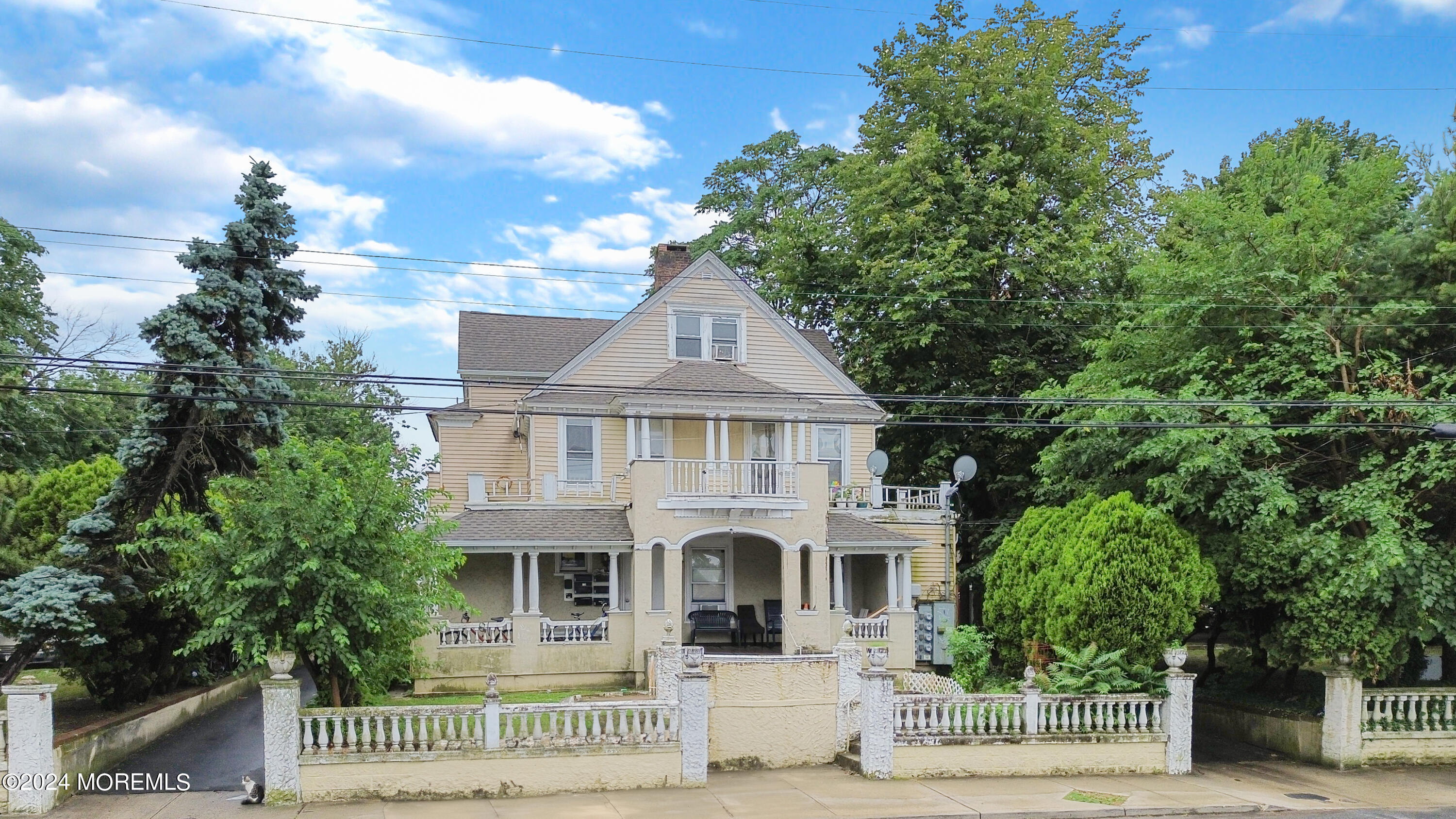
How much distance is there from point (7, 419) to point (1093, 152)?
34608 millimetres

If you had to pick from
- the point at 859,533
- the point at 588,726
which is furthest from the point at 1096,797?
the point at 859,533

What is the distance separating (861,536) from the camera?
2466 cm

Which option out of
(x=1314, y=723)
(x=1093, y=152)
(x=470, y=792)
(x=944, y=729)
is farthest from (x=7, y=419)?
(x=1314, y=723)

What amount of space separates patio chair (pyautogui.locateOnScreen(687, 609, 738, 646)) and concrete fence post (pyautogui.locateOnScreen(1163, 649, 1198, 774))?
1033cm

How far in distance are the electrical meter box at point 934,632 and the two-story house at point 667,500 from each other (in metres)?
0.68

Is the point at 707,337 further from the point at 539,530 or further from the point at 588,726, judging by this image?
the point at 588,726

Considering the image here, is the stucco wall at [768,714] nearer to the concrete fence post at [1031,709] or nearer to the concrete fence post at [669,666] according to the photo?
the concrete fence post at [669,666]

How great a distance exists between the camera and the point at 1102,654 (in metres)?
17.4

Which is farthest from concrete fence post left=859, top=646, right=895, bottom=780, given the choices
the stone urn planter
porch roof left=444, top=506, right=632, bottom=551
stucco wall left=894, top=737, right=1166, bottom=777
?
porch roof left=444, top=506, right=632, bottom=551

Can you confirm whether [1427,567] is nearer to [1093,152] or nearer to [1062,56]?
[1093,152]

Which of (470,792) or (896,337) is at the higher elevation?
(896,337)

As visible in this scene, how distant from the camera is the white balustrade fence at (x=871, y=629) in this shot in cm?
2350

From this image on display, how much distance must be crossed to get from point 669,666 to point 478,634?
638cm

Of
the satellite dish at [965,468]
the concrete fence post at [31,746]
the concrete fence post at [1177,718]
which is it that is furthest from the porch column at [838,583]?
the concrete fence post at [31,746]
